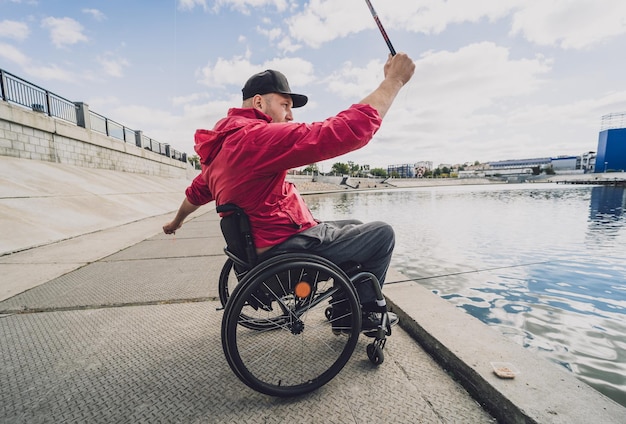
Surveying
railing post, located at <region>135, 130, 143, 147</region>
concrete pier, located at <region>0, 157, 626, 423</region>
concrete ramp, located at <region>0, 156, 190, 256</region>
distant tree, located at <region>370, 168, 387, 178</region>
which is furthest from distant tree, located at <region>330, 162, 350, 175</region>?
concrete pier, located at <region>0, 157, 626, 423</region>

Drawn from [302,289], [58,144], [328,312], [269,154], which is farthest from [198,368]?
[58,144]

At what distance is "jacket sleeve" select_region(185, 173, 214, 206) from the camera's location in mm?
2004

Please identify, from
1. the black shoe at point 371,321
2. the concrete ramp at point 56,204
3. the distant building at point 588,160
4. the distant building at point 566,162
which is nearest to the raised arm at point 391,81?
the black shoe at point 371,321

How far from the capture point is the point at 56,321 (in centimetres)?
232

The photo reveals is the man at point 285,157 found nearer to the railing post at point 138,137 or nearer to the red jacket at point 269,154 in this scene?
the red jacket at point 269,154

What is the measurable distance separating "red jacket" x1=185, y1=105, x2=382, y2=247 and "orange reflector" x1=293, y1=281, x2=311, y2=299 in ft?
0.84

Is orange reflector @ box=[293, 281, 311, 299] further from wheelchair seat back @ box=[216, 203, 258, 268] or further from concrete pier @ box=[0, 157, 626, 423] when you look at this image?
concrete pier @ box=[0, 157, 626, 423]

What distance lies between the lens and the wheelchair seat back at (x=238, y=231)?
59.1 inches

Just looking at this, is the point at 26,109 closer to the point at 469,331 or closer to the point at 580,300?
the point at 469,331

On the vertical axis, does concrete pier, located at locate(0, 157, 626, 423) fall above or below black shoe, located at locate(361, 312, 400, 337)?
below

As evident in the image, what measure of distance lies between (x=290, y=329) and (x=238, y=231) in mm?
635

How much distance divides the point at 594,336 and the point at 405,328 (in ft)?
6.06

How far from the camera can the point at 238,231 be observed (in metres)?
1.54

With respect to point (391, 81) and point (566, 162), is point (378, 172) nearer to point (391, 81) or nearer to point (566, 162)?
point (566, 162)
